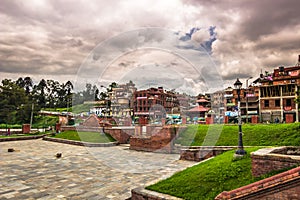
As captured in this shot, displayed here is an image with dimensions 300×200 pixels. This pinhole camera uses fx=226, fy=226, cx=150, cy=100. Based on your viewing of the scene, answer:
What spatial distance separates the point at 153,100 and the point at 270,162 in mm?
17002

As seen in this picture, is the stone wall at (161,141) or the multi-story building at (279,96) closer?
the stone wall at (161,141)

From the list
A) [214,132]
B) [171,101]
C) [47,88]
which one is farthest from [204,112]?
[47,88]

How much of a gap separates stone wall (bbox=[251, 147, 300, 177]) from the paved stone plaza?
11.1ft

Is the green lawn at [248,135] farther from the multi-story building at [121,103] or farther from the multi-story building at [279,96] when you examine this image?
the multi-story building at [279,96]

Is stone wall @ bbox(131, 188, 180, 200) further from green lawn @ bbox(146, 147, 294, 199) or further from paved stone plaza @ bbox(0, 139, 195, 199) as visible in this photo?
paved stone plaza @ bbox(0, 139, 195, 199)

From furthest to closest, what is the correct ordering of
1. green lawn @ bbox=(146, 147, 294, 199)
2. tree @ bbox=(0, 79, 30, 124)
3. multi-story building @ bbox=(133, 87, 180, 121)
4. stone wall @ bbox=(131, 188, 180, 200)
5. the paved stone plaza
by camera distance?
1. tree @ bbox=(0, 79, 30, 124)
2. multi-story building @ bbox=(133, 87, 180, 121)
3. the paved stone plaza
4. stone wall @ bbox=(131, 188, 180, 200)
5. green lawn @ bbox=(146, 147, 294, 199)

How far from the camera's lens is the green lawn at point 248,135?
42.4 feet

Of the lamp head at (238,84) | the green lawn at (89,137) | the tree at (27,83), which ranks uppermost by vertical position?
the tree at (27,83)

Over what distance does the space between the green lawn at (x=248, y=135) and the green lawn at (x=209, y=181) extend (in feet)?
21.4

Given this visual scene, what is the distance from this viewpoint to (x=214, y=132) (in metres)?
17.0

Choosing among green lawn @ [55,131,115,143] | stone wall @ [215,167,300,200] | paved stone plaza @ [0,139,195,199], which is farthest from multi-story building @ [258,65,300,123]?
stone wall @ [215,167,300,200]

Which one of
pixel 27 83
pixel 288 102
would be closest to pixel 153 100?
pixel 288 102

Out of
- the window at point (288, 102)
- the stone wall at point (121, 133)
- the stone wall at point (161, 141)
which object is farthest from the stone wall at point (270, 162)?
the window at point (288, 102)

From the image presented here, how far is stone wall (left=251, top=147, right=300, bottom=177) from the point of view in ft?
→ 18.3
